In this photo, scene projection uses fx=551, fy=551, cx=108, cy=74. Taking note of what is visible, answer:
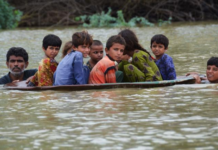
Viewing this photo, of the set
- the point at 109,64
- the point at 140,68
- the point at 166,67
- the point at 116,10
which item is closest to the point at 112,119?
the point at 109,64

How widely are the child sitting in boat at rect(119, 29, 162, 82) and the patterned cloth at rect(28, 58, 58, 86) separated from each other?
0.85 metres

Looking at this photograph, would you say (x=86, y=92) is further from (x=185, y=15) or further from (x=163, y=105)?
(x=185, y=15)

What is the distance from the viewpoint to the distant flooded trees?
80.7 ft

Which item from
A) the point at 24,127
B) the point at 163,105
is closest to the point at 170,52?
the point at 163,105

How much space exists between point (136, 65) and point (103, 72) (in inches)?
20.3

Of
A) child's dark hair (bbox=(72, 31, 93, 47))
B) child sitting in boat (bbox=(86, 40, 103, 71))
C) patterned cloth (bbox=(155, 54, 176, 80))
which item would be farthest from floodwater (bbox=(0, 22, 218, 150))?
child sitting in boat (bbox=(86, 40, 103, 71))

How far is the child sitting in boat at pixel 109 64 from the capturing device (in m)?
6.47

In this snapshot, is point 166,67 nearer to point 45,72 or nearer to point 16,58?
point 45,72

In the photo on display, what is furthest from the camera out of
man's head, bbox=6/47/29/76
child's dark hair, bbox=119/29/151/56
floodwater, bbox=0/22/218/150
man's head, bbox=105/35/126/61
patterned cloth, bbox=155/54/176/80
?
man's head, bbox=6/47/29/76

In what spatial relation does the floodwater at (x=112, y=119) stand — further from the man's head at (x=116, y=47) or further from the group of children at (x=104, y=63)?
the man's head at (x=116, y=47)

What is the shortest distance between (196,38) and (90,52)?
879 centimetres

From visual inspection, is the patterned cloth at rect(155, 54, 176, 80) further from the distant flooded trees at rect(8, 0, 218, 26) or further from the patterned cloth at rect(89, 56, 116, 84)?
the distant flooded trees at rect(8, 0, 218, 26)

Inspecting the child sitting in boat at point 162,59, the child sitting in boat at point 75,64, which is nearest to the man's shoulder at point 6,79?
the child sitting in boat at point 75,64

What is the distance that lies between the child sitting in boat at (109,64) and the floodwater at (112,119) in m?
0.24
